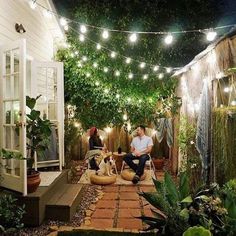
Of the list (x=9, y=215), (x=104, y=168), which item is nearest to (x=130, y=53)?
(x=104, y=168)

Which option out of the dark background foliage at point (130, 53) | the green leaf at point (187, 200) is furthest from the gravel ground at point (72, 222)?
the dark background foliage at point (130, 53)

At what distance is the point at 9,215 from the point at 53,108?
3.46 meters

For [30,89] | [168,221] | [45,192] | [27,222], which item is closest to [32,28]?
[30,89]

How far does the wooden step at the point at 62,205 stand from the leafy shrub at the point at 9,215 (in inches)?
24.2

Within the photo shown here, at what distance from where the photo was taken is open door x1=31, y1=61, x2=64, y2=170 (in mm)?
6883

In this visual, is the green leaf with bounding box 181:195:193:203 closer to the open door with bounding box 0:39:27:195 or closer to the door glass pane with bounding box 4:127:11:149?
the open door with bounding box 0:39:27:195

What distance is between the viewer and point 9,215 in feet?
13.9

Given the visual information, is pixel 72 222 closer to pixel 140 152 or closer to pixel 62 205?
pixel 62 205

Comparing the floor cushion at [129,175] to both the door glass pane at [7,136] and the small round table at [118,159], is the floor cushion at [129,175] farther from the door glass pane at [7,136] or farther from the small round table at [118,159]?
the door glass pane at [7,136]

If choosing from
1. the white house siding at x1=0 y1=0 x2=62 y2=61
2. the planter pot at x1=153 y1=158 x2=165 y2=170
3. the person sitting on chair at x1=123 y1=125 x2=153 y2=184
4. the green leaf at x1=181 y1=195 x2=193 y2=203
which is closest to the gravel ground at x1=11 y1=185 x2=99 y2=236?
the person sitting on chair at x1=123 y1=125 x2=153 y2=184

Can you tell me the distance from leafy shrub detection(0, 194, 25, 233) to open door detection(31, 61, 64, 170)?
223 centimetres

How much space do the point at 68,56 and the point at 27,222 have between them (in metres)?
6.65

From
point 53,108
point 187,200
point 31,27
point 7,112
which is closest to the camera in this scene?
point 187,200

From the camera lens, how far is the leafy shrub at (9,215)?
13.9 feet
